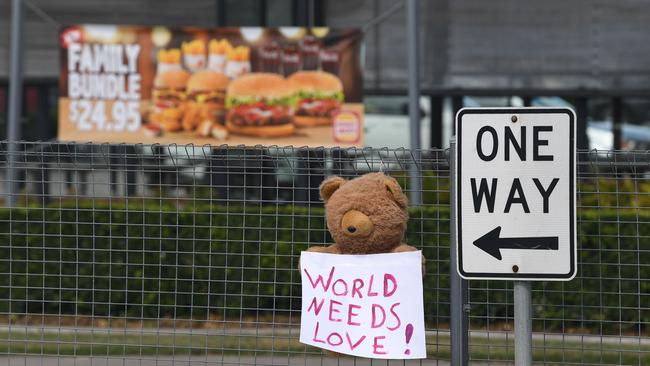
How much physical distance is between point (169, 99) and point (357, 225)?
841 centimetres

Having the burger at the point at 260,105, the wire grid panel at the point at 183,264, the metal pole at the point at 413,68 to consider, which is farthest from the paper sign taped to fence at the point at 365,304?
the burger at the point at 260,105

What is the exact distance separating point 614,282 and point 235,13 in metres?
Answer: 7.61

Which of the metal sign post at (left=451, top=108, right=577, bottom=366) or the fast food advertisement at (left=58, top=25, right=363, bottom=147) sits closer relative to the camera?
the metal sign post at (left=451, top=108, right=577, bottom=366)

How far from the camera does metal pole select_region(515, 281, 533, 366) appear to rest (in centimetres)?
376

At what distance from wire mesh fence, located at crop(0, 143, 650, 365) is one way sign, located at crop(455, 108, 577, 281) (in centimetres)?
92

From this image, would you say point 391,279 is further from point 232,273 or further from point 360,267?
point 232,273

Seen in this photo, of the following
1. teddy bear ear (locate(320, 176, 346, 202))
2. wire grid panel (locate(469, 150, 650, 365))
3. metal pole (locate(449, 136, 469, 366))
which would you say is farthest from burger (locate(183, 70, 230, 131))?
metal pole (locate(449, 136, 469, 366))

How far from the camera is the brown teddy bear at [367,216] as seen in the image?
481cm

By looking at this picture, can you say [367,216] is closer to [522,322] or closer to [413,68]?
[522,322]

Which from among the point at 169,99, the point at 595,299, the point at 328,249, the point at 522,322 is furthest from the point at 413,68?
the point at 522,322

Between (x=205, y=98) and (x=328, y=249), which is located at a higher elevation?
(x=205, y=98)

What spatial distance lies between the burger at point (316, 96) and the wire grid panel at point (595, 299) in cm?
348

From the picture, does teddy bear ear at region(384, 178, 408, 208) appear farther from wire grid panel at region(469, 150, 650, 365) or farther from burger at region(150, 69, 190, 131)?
burger at region(150, 69, 190, 131)

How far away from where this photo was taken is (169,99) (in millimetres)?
12867
